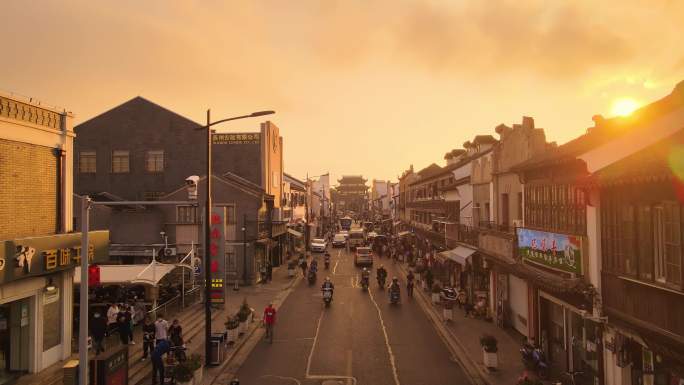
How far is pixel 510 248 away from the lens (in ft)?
67.0

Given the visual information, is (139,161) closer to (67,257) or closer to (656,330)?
(67,257)

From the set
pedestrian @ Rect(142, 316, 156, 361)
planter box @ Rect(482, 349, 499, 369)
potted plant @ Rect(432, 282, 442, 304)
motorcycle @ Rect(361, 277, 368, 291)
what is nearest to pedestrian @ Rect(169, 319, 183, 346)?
pedestrian @ Rect(142, 316, 156, 361)

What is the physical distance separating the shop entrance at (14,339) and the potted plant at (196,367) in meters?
6.04

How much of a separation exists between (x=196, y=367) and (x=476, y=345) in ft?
37.6

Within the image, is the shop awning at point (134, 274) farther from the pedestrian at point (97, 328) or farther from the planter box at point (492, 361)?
the planter box at point (492, 361)

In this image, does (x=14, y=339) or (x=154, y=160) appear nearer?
(x=14, y=339)

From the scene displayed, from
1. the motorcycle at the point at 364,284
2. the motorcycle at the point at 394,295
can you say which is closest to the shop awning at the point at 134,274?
the motorcycle at the point at 394,295

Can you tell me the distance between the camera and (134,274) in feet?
76.2

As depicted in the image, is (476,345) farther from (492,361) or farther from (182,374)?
(182,374)

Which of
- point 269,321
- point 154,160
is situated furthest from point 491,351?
point 154,160

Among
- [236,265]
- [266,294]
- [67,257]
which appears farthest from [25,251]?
[236,265]

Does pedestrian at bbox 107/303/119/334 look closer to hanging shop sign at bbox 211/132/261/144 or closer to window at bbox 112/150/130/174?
window at bbox 112/150/130/174

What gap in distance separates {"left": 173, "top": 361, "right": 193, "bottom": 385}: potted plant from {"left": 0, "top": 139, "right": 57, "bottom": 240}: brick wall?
7.04 metres

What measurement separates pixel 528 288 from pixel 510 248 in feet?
5.73
